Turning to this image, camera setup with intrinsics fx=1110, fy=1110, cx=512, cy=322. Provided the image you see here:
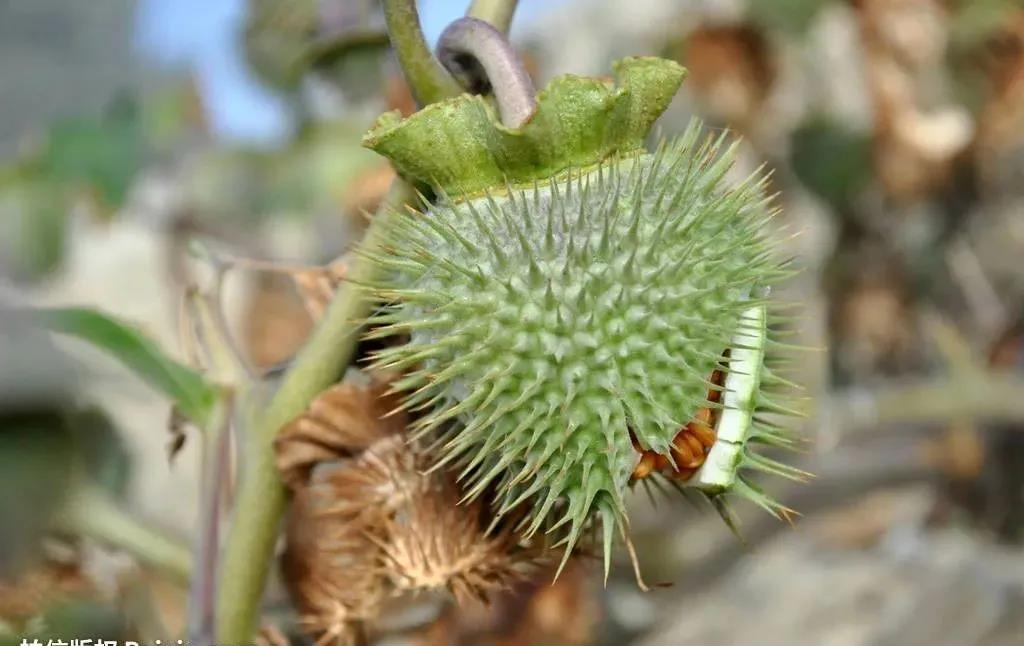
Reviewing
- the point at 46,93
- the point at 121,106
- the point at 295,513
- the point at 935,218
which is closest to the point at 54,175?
the point at 121,106

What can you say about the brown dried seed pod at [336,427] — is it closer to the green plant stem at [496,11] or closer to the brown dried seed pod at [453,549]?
the brown dried seed pod at [453,549]

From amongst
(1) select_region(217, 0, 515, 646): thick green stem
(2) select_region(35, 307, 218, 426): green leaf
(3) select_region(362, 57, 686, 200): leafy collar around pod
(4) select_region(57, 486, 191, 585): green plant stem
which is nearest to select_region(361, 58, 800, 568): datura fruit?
(3) select_region(362, 57, 686, 200): leafy collar around pod

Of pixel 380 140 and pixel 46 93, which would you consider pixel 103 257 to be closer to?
pixel 46 93

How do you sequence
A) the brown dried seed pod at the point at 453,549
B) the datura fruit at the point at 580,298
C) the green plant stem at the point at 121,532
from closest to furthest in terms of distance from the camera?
the datura fruit at the point at 580,298
the brown dried seed pod at the point at 453,549
the green plant stem at the point at 121,532

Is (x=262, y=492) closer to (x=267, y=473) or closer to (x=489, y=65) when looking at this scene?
(x=267, y=473)

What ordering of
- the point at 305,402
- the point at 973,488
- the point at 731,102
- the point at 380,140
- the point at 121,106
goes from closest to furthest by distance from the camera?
the point at 380,140 < the point at 305,402 < the point at 121,106 < the point at 731,102 < the point at 973,488

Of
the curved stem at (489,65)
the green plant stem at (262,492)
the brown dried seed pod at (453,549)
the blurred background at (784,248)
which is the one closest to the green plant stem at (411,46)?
the curved stem at (489,65)

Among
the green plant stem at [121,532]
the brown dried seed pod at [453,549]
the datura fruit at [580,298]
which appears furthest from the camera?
the green plant stem at [121,532]
